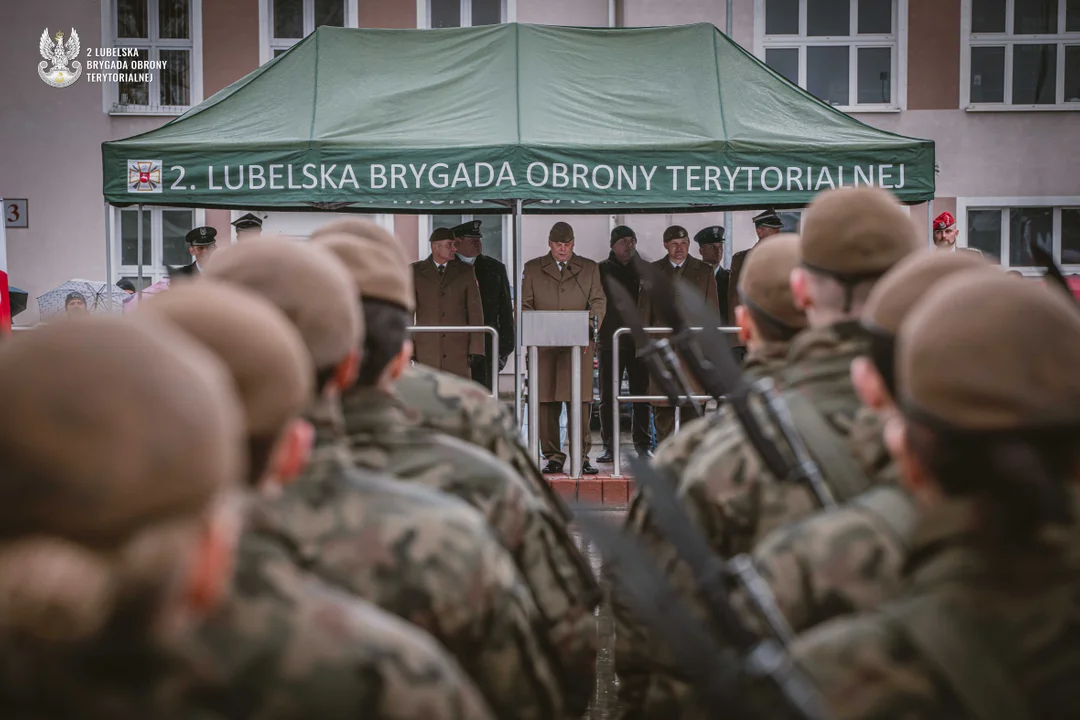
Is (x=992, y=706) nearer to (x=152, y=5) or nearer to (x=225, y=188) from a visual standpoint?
(x=225, y=188)

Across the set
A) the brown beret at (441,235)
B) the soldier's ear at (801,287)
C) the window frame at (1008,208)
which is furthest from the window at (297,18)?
the soldier's ear at (801,287)

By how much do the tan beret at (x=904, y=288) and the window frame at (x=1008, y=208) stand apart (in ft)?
54.6

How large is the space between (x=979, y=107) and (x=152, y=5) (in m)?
12.3

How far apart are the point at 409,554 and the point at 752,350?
1569mm

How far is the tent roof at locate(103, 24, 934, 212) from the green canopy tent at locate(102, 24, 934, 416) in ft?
0.05

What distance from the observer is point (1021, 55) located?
18.5 meters

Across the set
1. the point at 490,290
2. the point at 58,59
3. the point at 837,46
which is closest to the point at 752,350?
the point at 490,290

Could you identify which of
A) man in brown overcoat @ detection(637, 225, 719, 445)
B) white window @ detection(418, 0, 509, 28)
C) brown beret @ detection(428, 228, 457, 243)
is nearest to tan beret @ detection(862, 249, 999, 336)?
man in brown overcoat @ detection(637, 225, 719, 445)

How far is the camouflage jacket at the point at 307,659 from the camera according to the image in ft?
4.44

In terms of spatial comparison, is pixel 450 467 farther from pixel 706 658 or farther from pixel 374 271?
pixel 706 658

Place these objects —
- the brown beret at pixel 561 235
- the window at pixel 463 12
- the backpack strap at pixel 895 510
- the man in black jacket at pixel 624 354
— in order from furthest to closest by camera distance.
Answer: the window at pixel 463 12, the brown beret at pixel 561 235, the man in black jacket at pixel 624 354, the backpack strap at pixel 895 510

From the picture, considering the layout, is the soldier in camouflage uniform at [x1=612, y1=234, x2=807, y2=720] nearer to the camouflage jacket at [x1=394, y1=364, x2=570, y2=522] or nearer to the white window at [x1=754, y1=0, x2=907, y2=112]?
the camouflage jacket at [x1=394, y1=364, x2=570, y2=522]

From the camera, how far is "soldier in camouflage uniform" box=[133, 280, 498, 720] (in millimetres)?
1366

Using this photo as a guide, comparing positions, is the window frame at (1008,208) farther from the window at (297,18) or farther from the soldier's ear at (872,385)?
the soldier's ear at (872,385)
